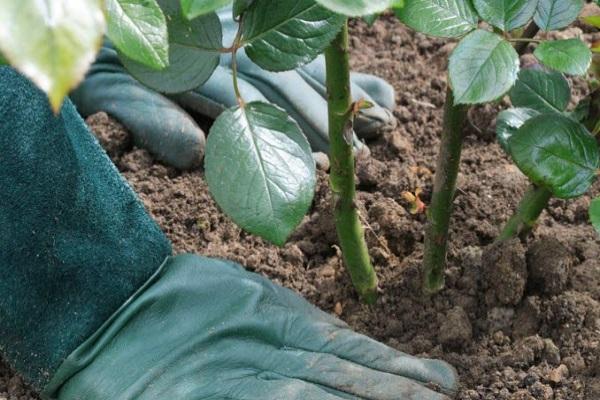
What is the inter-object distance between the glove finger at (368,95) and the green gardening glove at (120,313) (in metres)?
0.55

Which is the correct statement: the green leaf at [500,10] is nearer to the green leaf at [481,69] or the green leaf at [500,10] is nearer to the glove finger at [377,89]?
the green leaf at [481,69]

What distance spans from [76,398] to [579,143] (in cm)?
91

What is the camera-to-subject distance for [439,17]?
882 mm

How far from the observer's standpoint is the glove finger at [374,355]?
1.34m

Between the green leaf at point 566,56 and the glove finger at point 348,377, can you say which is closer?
the green leaf at point 566,56

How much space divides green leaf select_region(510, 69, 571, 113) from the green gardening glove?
1.56ft

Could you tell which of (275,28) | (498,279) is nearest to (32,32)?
(275,28)

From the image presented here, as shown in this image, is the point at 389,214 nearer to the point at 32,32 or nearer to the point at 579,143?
the point at 579,143

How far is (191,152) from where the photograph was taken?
5.67ft

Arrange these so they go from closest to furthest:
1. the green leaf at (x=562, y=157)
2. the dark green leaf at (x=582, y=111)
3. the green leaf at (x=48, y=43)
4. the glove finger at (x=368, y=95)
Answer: the green leaf at (x=48, y=43) → the green leaf at (x=562, y=157) → the dark green leaf at (x=582, y=111) → the glove finger at (x=368, y=95)

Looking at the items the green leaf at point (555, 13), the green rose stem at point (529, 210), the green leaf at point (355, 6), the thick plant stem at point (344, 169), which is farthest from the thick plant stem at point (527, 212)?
the green leaf at point (355, 6)

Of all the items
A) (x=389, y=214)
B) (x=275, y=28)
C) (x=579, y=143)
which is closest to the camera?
(x=275, y=28)

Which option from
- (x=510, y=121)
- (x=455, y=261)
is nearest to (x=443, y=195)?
(x=510, y=121)

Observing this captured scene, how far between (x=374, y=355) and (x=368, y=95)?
2.54 feet
